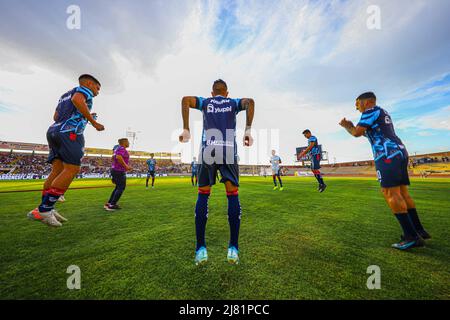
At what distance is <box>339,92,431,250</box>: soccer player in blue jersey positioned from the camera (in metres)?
2.50

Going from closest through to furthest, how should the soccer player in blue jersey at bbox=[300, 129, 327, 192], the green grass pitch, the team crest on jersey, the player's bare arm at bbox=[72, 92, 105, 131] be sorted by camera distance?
the green grass pitch
the team crest on jersey
the player's bare arm at bbox=[72, 92, 105, 131]
the soccer player in blue jersey at bbox=[300, 129, 327, 192]

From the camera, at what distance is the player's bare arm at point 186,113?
7.82ft

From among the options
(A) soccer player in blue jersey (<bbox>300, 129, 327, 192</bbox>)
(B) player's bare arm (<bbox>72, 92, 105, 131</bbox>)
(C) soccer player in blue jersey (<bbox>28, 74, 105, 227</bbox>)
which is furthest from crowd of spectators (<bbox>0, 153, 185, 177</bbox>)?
(A) soccer player in blue jersey (<bbox>300, 129, 327, 192</bbox>)

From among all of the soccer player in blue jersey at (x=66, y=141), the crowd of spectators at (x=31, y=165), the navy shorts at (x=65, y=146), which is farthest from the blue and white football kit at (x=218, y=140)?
the crowd of spectators at (x=31, y=165)

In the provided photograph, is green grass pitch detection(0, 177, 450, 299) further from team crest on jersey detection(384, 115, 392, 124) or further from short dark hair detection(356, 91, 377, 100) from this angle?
short dark hair detection(356, 91, 377, 100)

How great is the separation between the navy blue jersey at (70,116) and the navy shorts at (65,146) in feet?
0.30

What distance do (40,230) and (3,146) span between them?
65539 millimetres

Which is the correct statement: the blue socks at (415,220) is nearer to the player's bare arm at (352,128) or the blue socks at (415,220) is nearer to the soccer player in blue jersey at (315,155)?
the player's bare arm at (352,128)

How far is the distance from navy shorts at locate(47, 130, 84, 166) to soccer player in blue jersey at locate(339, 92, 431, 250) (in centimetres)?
459

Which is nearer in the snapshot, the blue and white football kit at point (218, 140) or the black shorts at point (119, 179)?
the blue and white football kit at point (218, 140)

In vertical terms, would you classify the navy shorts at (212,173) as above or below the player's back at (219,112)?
below

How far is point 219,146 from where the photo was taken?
7.57ft
